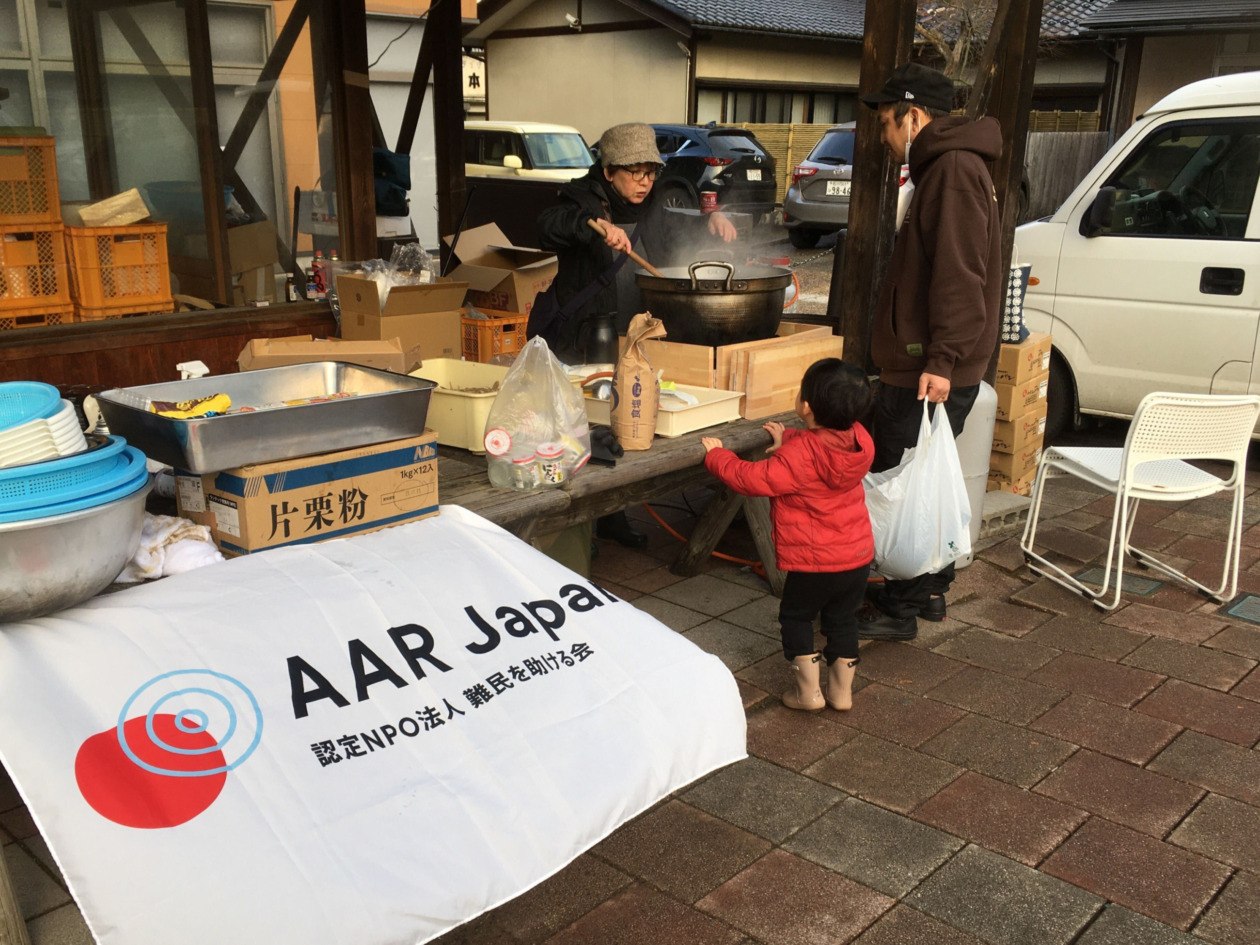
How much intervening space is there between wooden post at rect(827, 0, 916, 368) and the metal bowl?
3.51 metres

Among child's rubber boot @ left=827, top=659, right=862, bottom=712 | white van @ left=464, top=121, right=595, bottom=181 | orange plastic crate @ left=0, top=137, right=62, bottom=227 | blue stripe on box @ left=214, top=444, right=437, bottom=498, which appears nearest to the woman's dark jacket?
child's rubber boot @ left=827, top=659, right=862, bottom=712

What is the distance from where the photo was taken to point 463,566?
8.39ft

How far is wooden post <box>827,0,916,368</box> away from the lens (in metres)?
4.65

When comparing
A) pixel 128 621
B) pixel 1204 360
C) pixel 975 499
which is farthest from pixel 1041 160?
pixel 128 621

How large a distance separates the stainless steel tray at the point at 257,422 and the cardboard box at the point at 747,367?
145 cm

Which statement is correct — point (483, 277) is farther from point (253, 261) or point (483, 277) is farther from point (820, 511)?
point (820, 511)

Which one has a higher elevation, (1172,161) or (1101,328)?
(1172,161)

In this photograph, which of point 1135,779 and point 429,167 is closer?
point 1135,779

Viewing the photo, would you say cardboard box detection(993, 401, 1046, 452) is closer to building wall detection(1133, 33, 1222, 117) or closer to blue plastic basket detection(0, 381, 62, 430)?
blue plastic basket detection(0, 381, 62, 430)

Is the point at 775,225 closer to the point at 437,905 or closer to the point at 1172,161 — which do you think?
the point at 1172,161

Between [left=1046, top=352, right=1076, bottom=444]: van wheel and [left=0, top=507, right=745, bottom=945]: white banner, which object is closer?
[left=0, top=507, right=745, bottom=945]: white banner

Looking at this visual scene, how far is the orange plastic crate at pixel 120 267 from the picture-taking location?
5.26 metres

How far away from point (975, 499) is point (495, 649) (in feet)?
11.0

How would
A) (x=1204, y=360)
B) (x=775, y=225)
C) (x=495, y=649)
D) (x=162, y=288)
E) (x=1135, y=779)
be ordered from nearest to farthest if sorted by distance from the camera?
(x=495, y=649), (x=1135, y=779), (x=162, y=288), (x=1204, y=360), (x=775, y=225)
